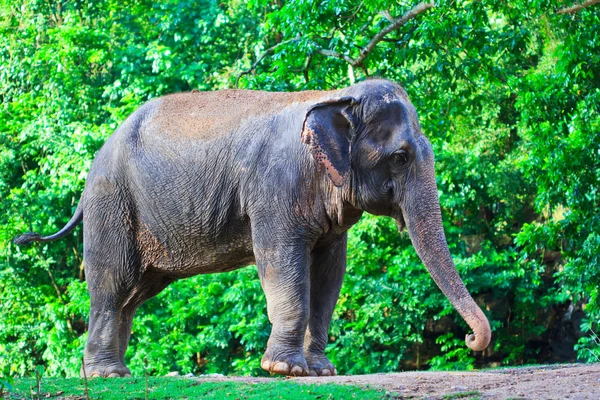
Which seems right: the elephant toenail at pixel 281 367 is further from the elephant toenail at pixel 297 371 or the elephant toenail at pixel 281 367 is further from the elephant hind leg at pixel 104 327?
the elephant hind leg at pixel 104 327

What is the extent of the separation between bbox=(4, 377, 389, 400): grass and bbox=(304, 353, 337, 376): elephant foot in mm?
1002

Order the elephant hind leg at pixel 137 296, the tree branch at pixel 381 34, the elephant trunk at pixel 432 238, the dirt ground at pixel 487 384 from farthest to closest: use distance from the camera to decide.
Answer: the tree branch at pixel 381 34
the elephant hind leg at pixel 137 296
the elephant trunk at pixel 432 238
the dirt ground at pixel 487 384

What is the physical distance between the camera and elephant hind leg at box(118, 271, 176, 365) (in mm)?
8922

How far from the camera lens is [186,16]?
20.8 m

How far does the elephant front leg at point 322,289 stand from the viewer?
Result: 8.32 meters

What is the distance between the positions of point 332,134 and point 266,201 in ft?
2.33

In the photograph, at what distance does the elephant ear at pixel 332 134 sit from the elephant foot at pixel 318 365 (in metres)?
1.52

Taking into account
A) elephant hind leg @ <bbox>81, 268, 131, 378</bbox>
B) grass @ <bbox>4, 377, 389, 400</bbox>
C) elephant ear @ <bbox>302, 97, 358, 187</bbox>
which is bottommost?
grass @ <bbox>4, 377, 389, 400</bbox>

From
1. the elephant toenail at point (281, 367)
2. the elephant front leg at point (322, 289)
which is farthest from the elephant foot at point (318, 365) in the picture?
the elephant toenail at point (281, 367)

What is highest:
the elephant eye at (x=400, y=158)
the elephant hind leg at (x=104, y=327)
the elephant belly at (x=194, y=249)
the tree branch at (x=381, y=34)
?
the tree branch at (x=381, y=34)

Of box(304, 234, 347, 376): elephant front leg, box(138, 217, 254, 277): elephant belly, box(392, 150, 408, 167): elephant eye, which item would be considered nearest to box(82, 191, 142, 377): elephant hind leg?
box(138, 217, 254, 277): elephant belly

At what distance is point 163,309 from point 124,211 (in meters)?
10.3

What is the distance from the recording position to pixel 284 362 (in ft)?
24.7

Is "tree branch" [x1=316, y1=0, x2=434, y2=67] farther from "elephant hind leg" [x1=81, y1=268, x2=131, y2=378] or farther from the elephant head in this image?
"elephant hind leg" [x1=81, y1=268, x2=131, y2=378]
